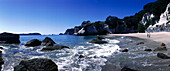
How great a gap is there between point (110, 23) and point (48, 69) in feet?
402

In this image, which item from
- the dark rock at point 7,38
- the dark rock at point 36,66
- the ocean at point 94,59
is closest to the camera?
the dark rock at point 36,66

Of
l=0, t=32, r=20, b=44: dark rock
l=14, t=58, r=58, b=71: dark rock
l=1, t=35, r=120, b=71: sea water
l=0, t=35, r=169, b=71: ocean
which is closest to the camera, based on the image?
l=14, t=58, r=58, b=71: dark rock

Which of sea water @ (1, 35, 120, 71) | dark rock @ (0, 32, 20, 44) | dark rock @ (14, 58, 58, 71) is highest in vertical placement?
dark rock @ (0, 32, 20, 44)

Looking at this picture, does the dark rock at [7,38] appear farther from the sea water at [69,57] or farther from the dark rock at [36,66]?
the dark rock at [36,66]

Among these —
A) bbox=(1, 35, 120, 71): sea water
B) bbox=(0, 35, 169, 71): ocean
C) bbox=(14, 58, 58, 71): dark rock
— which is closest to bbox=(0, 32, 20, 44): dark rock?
bbox=(1, 35, 120, 71): sea water

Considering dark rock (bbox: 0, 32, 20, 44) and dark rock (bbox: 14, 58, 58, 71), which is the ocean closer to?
dark rock (bbox: 14, 58, 58, 71)

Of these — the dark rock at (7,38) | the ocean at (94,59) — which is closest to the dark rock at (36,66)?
the ocean at (94,59)

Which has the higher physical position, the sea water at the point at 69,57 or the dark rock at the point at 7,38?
the dark rock at the point at 7,38

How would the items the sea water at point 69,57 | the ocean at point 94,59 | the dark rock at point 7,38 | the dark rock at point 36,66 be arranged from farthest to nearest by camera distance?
the dark rock at point 7,38, the sea water at point 69,57, the ocean at point 94,59, the dark rock at point 36,66

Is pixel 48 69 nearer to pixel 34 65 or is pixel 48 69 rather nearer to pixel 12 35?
pixel 34 65

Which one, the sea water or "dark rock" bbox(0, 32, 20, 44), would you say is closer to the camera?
the sea water

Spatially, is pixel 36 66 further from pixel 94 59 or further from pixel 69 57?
pixel 94 59

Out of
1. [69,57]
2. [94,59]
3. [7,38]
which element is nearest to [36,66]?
[69,57]

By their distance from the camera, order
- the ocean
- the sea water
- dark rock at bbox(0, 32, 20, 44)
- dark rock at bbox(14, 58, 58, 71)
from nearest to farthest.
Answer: dark rock at bbox(14, 58, 58, 71)
the ocean
the sea water
dark rock at bbox(0, 32, 20, 44)
